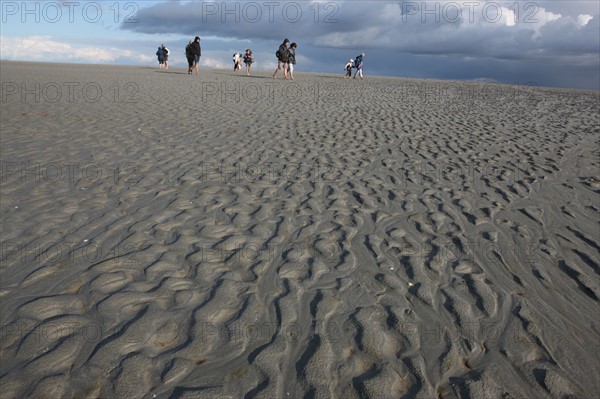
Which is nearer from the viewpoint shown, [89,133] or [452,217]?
[452,217]

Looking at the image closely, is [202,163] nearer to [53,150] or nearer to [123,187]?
[123,187]

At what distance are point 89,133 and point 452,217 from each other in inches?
353

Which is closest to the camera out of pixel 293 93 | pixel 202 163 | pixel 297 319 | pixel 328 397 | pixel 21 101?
pixel 328 397

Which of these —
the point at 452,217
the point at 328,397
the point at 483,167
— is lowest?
the point at 328,397

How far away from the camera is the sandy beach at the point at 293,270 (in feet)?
10.3

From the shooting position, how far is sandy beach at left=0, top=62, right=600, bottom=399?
123 inches

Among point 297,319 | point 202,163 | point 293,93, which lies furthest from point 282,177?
point 293,93

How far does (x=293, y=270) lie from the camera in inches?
178

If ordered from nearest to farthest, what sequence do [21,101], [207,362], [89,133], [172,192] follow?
[207,362] → [172,192] → [89,133] → [21,101]

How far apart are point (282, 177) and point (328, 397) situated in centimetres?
505

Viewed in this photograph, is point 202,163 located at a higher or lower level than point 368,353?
higher

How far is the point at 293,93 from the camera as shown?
20141mm

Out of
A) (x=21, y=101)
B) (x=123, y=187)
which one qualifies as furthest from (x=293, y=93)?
(x=123, y=187)

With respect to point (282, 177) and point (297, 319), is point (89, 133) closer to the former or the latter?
point (282, 177)
